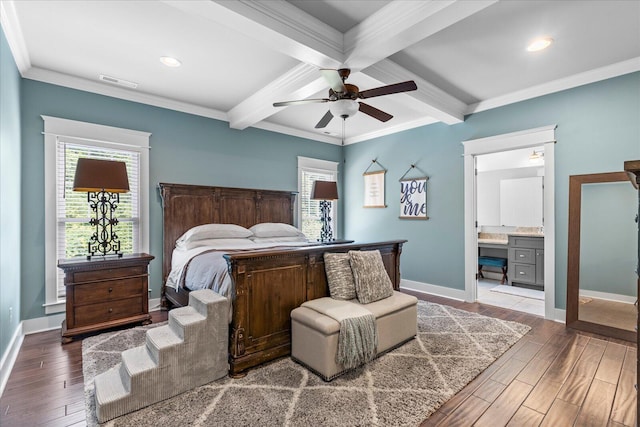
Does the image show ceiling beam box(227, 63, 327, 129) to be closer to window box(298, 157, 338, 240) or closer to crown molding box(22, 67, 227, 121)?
crown molding box(22, 67, 227, 121)

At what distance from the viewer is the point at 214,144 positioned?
4730 mm

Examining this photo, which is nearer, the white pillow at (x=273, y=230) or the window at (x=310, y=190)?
the white pillow at (x=273, y=230)

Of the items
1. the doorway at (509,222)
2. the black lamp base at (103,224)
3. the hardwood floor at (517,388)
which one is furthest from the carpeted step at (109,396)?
the doorway at (509,222)

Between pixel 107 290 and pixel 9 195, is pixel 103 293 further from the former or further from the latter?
pixel 9 195

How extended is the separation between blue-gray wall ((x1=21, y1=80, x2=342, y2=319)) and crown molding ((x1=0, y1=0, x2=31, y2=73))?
12.8 inches

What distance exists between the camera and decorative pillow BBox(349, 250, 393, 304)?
A: 2898 millimetres

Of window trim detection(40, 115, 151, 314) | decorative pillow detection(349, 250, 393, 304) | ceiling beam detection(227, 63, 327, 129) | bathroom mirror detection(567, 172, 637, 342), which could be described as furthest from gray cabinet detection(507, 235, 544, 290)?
window trim detection(40, 115, 151, 314)

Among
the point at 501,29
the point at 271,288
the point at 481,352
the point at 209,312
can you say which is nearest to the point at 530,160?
the point at 501,29

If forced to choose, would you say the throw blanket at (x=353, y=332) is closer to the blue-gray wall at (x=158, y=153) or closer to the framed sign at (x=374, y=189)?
the blue-gray wall at (x=158, y=153)

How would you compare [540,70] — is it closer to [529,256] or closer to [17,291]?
[529,256]

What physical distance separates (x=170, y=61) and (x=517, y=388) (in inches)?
169

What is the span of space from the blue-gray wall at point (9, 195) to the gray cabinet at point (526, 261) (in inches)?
267

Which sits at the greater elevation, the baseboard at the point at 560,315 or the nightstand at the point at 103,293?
the nightstand at the point at 103,293

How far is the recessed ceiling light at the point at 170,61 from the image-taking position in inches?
124
